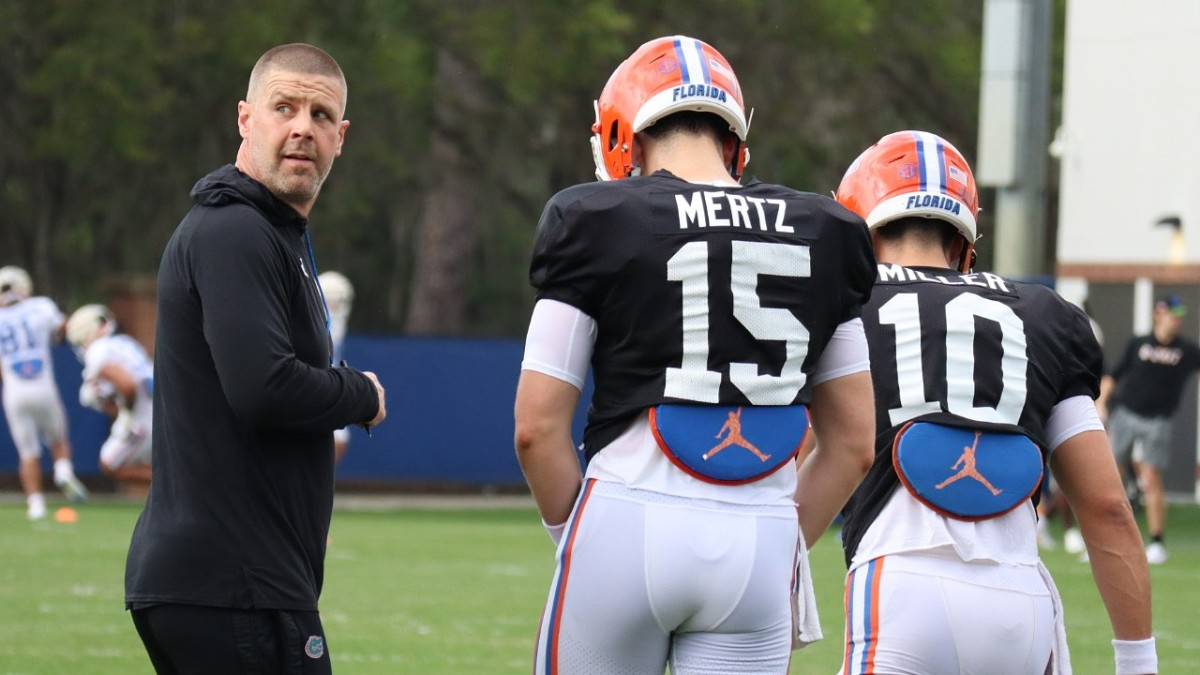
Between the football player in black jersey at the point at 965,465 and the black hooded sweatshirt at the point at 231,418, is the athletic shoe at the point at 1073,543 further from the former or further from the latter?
the black hooded sweatshirt at the point at 231,418

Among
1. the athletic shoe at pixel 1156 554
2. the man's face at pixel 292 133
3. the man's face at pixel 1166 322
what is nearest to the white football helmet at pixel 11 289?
the man's face at pixel 1166 322

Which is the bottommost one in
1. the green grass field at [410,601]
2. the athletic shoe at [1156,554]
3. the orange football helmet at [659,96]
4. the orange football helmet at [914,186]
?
the green grass field at [410,601]

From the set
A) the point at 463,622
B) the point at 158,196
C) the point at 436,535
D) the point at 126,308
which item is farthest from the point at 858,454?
the point at 158,196

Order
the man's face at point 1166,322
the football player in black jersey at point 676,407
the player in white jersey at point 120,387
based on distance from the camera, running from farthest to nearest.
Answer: the player in white jersey at point 120,387 → the man's face at point 1166,322 → the football player in black jersey at point 676,407

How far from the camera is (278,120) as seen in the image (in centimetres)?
392

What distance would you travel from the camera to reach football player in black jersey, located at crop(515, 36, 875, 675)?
10.8 feet

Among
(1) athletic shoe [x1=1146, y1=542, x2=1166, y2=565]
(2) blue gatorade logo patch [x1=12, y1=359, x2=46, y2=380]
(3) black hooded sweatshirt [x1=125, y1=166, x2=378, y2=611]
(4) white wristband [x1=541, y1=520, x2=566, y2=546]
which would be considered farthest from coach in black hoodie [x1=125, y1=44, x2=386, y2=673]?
(2) blue gatorade logo patch [x1=12, y1=359, x2=46, y2=380]

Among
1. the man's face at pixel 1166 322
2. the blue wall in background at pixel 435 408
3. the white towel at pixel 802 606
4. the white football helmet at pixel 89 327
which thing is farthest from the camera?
the blue wall in background at pixel 435 408

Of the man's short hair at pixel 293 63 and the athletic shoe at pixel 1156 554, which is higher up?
the man's short hair at pixel 293 63

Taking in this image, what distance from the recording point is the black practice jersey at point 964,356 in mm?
3605

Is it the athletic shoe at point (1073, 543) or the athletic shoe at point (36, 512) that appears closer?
the athletic shoe at point (1073, 543)

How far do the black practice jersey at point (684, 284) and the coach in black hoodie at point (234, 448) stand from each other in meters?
0.60

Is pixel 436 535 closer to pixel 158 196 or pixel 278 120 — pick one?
pixel 278 120

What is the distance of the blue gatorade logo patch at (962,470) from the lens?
3551 millimetres
